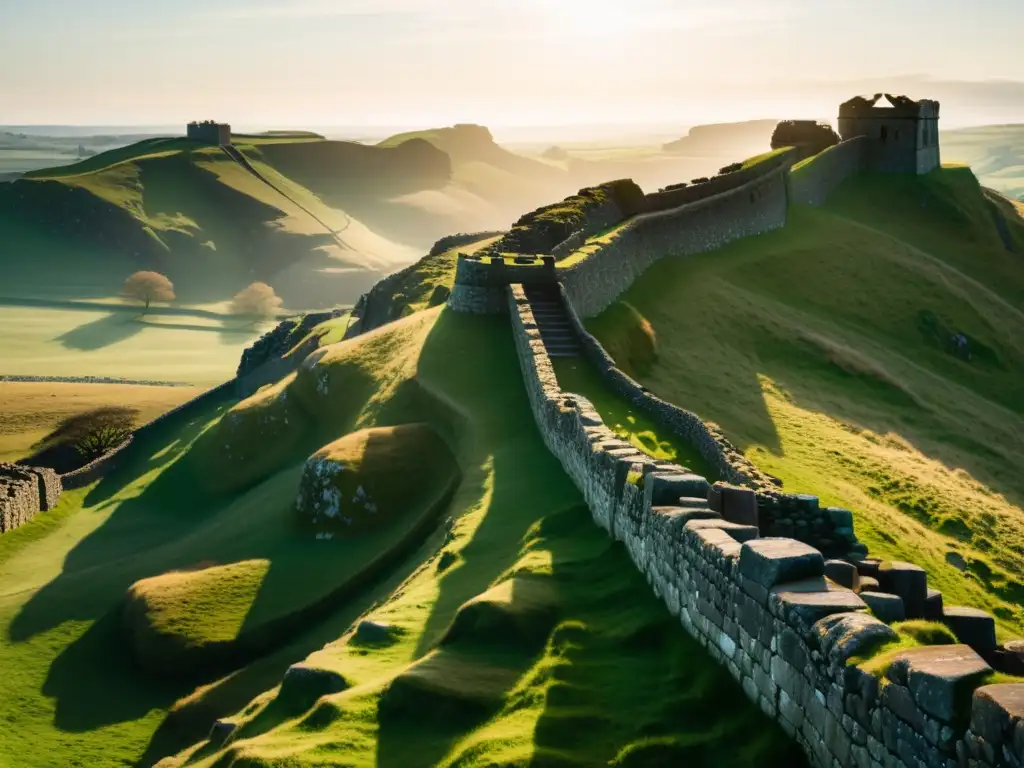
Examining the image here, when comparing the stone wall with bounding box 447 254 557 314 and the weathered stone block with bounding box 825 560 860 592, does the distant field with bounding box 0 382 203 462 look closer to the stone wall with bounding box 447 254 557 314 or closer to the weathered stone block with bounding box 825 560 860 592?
the stone wall with bounding box 447 254 557 314

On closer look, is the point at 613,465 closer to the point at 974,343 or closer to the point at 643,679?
the point at 643,679

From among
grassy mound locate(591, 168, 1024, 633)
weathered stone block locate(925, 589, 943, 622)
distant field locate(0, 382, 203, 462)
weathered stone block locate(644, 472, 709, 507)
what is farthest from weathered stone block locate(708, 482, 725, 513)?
distant field locate(0, 382, 203, 462)

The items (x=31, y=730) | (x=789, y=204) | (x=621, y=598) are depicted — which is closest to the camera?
(x=621, y=598)

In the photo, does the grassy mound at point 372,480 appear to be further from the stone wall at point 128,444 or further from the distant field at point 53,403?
the distant field at point 53,403

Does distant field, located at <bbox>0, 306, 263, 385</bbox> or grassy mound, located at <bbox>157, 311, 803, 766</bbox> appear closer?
grassy mound, located at <bbox>157, 311, 803, 766</bbox>

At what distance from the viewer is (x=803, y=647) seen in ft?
43.1

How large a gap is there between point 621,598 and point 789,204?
76.4m

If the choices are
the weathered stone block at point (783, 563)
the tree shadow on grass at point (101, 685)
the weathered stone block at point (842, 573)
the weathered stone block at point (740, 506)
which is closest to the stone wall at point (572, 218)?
the tree shadow on grass at point (101, 685)

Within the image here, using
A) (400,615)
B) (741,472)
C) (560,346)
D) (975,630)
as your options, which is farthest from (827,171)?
(975,630)

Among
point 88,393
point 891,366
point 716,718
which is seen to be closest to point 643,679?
point 716,718

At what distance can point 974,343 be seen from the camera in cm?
7419

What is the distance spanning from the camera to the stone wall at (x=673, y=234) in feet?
176

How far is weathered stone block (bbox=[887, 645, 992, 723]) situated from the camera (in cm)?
1042

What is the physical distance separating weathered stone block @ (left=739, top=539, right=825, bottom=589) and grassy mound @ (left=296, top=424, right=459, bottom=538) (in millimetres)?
25450
